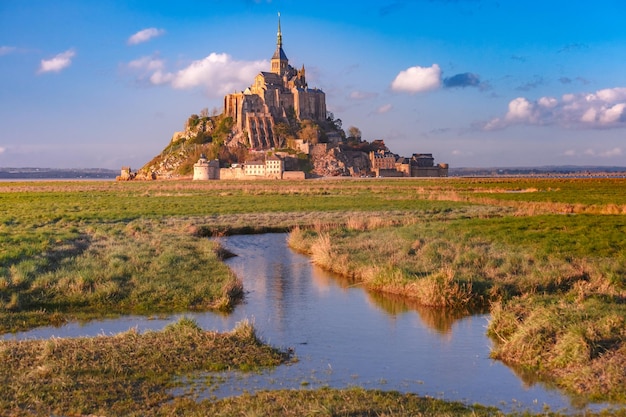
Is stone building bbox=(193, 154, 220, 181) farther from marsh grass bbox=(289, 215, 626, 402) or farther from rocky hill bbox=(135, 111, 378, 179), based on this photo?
marsh grass bbox=(289, 215, 626, 402)

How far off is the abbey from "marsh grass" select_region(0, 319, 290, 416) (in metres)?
124

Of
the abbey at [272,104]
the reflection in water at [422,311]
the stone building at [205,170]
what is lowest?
the reflection in water at [422,311]

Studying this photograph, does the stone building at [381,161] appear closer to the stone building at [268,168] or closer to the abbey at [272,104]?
the abbey at [272,104]

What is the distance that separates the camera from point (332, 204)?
46.3 meters

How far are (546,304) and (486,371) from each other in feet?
10.4

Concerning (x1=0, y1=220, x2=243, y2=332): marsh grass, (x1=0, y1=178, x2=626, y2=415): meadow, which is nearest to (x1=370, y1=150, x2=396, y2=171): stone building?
(x1=0, y1=178, x2=626, y2=415): meadow

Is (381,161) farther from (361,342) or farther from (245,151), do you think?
(361,342)

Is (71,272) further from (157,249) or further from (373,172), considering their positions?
(373,172)

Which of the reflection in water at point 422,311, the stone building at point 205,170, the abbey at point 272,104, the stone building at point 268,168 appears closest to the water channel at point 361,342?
the reflection in water at point 422,311

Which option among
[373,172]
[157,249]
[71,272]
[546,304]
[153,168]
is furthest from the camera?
[153,168]

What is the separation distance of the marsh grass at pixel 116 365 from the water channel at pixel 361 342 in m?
0.71

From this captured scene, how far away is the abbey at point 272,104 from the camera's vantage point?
135375 mm

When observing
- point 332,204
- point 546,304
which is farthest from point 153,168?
point 546,304

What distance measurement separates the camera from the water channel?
973cm
